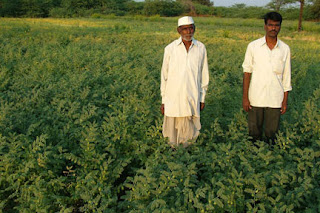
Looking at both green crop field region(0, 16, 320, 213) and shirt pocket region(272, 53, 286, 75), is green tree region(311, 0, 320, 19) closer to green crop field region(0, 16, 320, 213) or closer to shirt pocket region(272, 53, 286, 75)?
green crop field region(0, 16, 320, 213)

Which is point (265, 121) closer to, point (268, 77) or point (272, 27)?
point (268, 77)

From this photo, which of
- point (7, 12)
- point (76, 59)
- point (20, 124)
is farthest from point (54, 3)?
point (20, 124)

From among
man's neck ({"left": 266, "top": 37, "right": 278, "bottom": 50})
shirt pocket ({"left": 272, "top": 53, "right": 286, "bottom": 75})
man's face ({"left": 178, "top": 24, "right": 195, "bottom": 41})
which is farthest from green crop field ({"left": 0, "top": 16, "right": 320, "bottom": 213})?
man's face ({"left": 178, "top": 24, "right": 195, "bottom": 41})

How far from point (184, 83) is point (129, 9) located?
206 ft

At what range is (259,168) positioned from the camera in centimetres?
329

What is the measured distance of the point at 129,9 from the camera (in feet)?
206

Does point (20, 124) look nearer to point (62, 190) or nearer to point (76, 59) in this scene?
point (62, 190)

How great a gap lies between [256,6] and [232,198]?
6777cm

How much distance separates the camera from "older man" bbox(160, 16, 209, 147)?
361 centimetres

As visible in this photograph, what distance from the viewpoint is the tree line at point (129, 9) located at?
47344 millimetres

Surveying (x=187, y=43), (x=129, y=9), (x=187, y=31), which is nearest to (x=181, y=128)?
(x=187, y=43)

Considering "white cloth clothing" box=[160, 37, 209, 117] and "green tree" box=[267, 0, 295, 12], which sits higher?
"green tree" box=[267, 0, 295, 12]

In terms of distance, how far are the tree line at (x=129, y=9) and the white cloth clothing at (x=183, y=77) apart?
1591 inches

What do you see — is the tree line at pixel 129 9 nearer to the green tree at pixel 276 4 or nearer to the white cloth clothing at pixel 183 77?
the green tree at pixel 276 4
